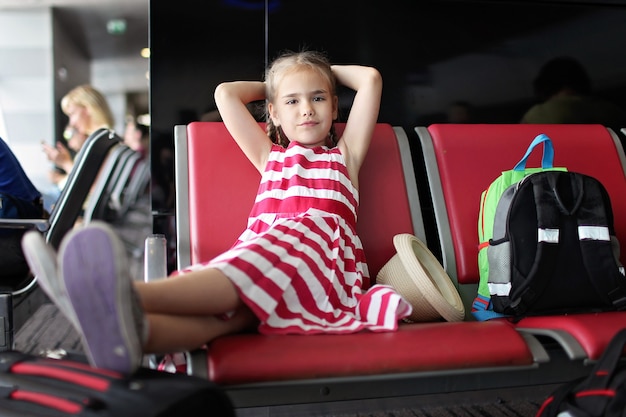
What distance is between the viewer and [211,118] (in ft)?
7.64

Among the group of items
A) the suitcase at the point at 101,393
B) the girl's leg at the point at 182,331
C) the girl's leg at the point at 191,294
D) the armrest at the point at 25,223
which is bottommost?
the suitcase at the point at 101,393

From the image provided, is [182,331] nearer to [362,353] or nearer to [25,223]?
[362,353]

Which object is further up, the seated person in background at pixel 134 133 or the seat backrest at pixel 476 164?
the seated person in background at pixel 134 133

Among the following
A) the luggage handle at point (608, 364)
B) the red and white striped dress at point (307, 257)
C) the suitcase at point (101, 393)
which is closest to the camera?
the suitcase at point (101, 393)

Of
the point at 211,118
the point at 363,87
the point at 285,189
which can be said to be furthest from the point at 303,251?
the point at 211,118

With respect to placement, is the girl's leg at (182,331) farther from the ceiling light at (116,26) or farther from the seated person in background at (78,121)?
the ceiling light at (116,26)

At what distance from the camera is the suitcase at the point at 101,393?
1052mm

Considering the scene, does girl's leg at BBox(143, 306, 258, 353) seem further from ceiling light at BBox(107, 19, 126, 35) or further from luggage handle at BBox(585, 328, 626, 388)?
ceiling light at BBox(107, 19, 126, 35)

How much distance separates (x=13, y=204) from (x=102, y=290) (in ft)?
4.62

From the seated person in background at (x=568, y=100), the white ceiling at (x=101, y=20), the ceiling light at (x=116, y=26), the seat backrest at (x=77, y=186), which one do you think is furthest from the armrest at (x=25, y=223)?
the ceiling light at (x=116, y=26)

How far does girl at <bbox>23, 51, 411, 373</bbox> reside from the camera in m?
1.09

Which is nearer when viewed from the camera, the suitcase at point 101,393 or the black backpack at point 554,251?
the suitcase at point 101,393

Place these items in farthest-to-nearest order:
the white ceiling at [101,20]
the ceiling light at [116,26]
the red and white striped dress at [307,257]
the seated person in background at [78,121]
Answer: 1. the ceiling light at [116,26]
2. the white ceiling at [101,20]
3. the seated person in background at [78,121]
4. the red and white striped dress at [307,257]

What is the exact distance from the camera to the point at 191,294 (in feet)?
4.20
